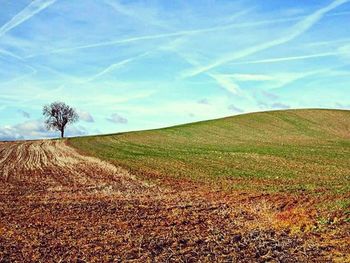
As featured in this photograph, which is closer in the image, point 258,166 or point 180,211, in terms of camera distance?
point 180,211

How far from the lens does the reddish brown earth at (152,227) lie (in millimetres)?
12250

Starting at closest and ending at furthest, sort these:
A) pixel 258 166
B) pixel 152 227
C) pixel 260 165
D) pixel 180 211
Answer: pixel 152 227, pixel 180 211, pixel 258 166, pixel 260 165

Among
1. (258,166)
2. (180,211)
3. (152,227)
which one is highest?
(258,166)

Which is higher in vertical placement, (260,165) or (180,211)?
(260,165)

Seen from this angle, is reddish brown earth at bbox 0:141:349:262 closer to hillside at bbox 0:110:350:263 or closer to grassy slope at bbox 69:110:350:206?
hillside at bbox 0:110:350:263

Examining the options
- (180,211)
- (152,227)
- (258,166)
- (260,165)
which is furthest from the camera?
(260,165)

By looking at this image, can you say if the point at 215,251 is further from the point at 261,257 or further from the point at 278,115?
the point at 278,115

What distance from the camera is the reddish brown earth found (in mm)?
12250

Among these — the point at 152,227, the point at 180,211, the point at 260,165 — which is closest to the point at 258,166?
the point at 260,165

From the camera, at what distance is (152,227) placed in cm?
1516

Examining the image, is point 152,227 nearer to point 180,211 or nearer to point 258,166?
point 180,211

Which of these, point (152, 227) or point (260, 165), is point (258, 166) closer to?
point (260, 165)

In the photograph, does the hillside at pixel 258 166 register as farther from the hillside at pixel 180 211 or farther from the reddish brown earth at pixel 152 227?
the reddish brown earth at pixel 152 227

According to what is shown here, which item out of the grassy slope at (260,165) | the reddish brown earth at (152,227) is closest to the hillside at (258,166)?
the grassy slope at (260,165)
